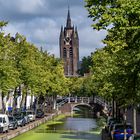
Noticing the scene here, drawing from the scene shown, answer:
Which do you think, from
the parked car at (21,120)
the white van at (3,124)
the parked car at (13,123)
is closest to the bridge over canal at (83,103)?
the parked car at (21,120)

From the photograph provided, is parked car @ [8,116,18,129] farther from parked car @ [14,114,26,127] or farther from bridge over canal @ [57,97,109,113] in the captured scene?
bridge over canal @ [57,97,109,113]

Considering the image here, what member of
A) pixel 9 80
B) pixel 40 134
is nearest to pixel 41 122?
pixel 40 134

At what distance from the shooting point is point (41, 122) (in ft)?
246

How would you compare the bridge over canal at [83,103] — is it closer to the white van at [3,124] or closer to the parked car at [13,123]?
the parked car at [13,123]

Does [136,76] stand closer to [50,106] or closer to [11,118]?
[11,118]

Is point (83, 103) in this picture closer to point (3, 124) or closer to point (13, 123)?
point (13, 123)

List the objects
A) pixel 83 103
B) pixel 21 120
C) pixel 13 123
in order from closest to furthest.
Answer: pixel 13 123 → pixel 21 120 → pixel 83 103

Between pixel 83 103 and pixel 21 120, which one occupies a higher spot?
pixel 83 103

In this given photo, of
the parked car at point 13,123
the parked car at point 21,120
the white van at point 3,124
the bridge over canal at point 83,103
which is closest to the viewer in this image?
the white van at point 3,124

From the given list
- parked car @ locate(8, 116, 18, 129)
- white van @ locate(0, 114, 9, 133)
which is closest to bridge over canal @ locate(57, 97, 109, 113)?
parked car @ locate(8, 116, 18, 129)

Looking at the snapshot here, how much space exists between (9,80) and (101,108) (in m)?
66.9

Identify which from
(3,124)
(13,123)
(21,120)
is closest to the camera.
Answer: (3,124)

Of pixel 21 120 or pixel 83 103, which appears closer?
pixel 21 120

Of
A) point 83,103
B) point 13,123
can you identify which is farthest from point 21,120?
point 83,103
